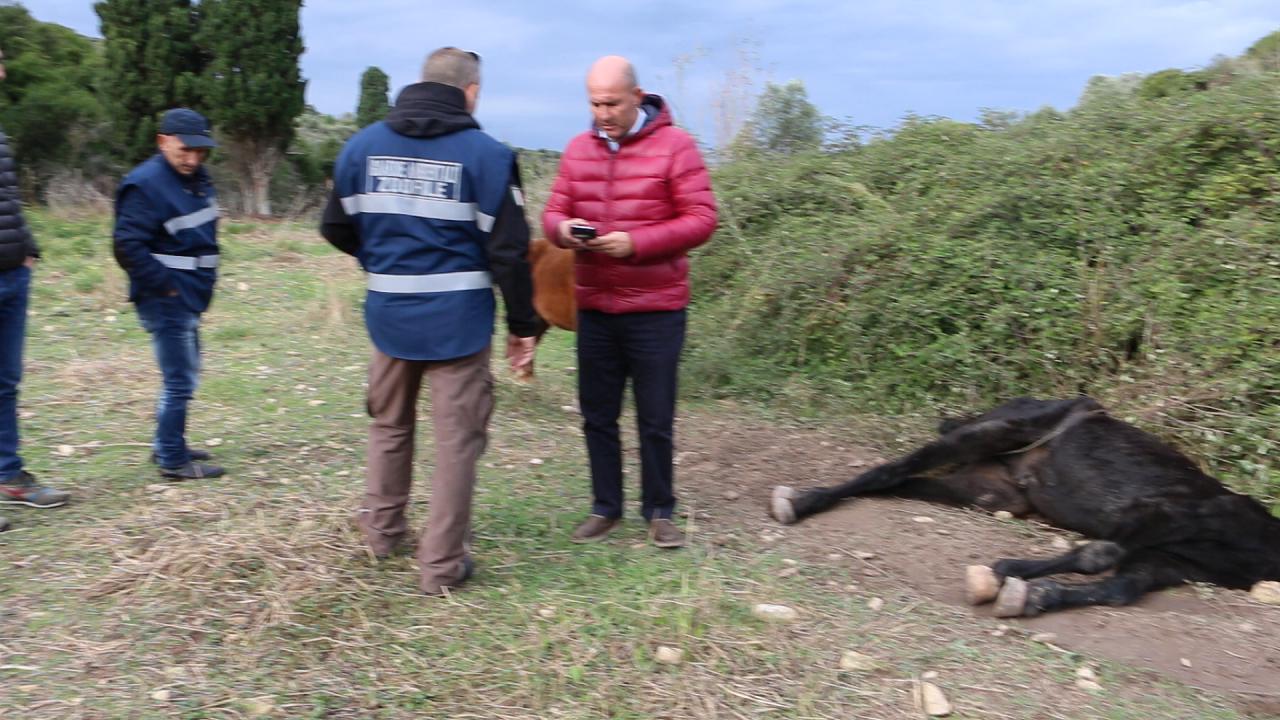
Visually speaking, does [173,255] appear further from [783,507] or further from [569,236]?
[783,507]

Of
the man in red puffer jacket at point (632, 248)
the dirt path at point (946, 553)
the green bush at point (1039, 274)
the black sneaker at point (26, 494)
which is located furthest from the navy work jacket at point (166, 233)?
the green bush at point (1039, 274)

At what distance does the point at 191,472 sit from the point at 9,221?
4.27 ft

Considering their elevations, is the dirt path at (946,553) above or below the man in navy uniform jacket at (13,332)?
below

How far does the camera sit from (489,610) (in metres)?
3.34

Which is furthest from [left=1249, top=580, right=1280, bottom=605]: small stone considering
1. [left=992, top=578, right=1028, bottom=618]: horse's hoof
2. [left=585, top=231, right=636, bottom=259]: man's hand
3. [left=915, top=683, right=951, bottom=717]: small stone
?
[left=585, top=231, right=636, bottom=259]: man's hand

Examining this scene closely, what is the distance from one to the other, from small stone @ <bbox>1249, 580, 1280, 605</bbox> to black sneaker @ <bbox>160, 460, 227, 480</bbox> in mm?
4462

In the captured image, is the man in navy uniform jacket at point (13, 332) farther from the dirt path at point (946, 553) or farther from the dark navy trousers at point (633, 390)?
the dirt path at point (946, 553)

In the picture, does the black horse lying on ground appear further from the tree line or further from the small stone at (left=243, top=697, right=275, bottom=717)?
the tree line

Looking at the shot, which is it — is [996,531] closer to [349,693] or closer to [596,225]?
[596,225]

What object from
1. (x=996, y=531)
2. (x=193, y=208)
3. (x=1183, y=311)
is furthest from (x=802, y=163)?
(x=193, y=208)

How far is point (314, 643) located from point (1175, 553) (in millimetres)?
3318

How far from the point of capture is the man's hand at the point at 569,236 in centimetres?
359

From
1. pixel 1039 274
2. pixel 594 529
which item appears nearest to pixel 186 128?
pixel 594 529

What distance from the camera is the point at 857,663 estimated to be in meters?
3.07
